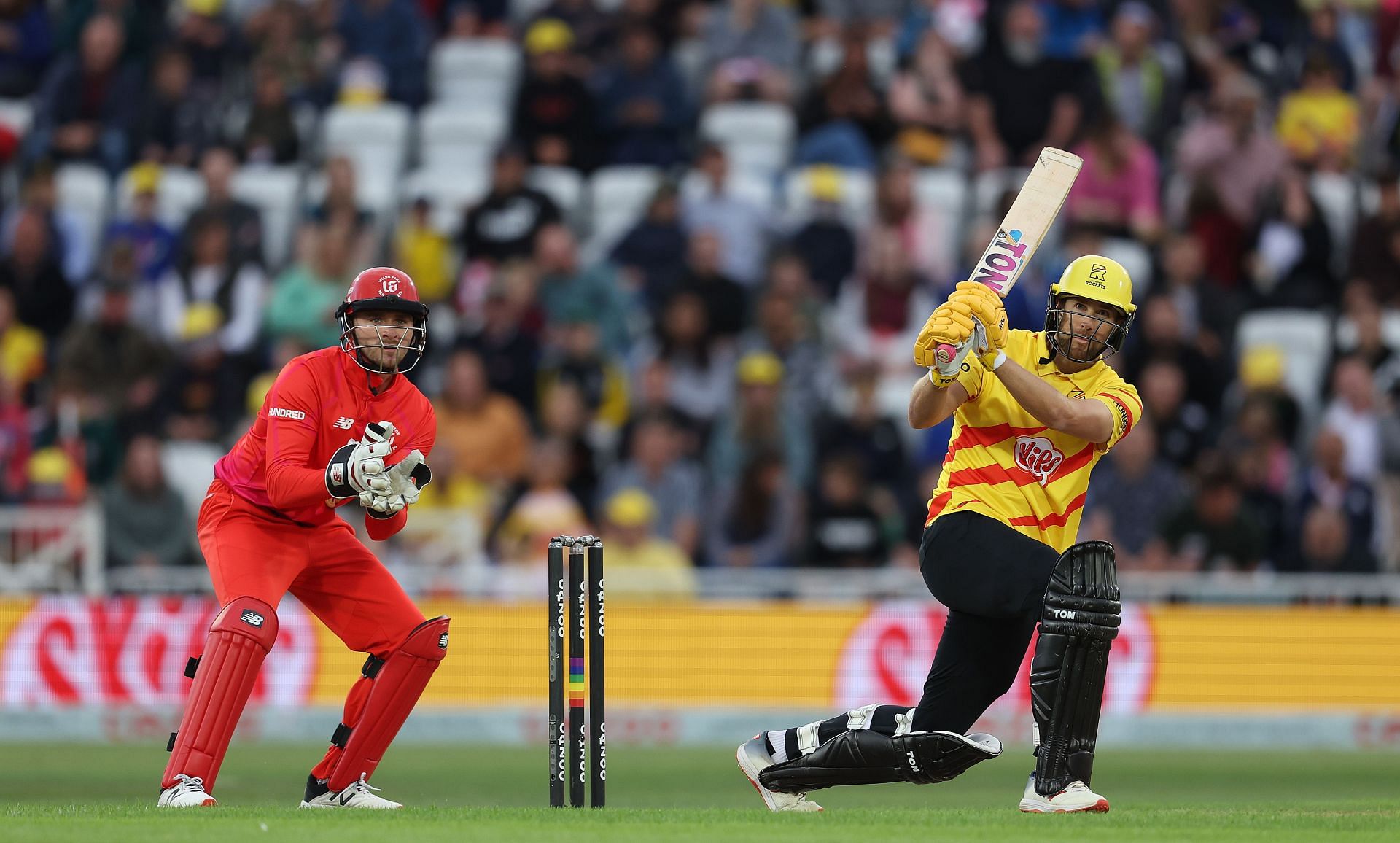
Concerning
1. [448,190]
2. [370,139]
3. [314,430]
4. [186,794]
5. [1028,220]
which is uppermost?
[370,139]

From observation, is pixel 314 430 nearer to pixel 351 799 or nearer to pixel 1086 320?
pixel 351 799

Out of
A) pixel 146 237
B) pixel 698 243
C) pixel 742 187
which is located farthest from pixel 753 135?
pixel 146 237

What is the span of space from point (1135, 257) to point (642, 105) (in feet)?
15.1

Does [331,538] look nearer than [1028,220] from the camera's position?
No

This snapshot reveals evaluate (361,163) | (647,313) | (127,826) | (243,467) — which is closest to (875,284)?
(647,313)

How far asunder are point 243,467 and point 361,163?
1072 cm

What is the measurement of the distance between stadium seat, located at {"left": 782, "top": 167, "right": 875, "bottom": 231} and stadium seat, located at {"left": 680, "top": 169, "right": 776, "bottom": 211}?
15cm

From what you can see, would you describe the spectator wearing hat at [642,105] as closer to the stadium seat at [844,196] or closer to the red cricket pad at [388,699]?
the stadium seat at [844,196]

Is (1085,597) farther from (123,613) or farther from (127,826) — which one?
(123,613)

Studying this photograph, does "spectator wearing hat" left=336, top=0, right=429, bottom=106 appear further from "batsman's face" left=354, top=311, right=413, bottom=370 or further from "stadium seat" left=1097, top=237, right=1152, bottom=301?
"batsman's face" left=354, top=311, right=413, bottom=370

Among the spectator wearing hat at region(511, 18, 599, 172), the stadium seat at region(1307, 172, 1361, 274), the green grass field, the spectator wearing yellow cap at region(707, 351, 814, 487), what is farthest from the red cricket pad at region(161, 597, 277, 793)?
the stadium seat at region(1307, 172, 1361, 274)

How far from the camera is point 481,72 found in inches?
773

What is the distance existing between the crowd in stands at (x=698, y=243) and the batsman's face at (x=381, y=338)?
6.61 metres

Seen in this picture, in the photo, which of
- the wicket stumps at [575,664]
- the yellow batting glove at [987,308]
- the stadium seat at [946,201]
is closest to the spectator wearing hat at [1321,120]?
the stadium seat at [946,201]
